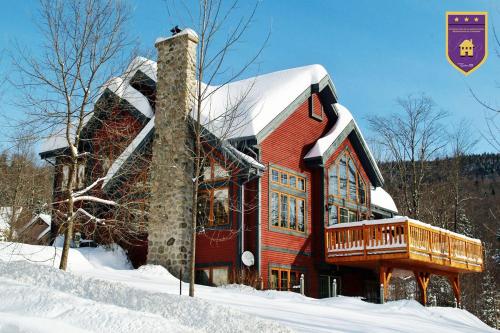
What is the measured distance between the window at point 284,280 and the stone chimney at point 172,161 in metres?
2.81

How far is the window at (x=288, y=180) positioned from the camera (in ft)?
63.4

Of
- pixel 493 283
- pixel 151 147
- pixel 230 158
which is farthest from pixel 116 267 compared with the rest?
pixel 493 283

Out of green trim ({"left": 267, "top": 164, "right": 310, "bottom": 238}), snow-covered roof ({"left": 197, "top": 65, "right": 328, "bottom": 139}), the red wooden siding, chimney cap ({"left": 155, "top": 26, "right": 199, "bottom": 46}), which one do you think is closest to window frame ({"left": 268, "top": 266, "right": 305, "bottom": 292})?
the red wooden siding

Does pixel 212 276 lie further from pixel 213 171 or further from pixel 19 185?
pixel 19 185

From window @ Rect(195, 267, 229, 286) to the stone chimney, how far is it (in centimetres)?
90

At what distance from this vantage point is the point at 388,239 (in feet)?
62.0

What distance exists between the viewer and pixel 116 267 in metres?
19.2

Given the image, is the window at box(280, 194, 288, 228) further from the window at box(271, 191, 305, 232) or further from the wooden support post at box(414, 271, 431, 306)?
the wooden support post at box(414, 271, 431, 306)

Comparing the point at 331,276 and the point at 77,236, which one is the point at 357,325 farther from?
the point at 77,236

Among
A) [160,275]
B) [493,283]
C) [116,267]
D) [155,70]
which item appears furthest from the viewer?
[493,283]

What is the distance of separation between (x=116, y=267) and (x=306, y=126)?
333 inches

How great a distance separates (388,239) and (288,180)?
3.88 meters

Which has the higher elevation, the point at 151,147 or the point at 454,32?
the point at 454,32

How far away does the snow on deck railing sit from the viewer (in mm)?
18594
